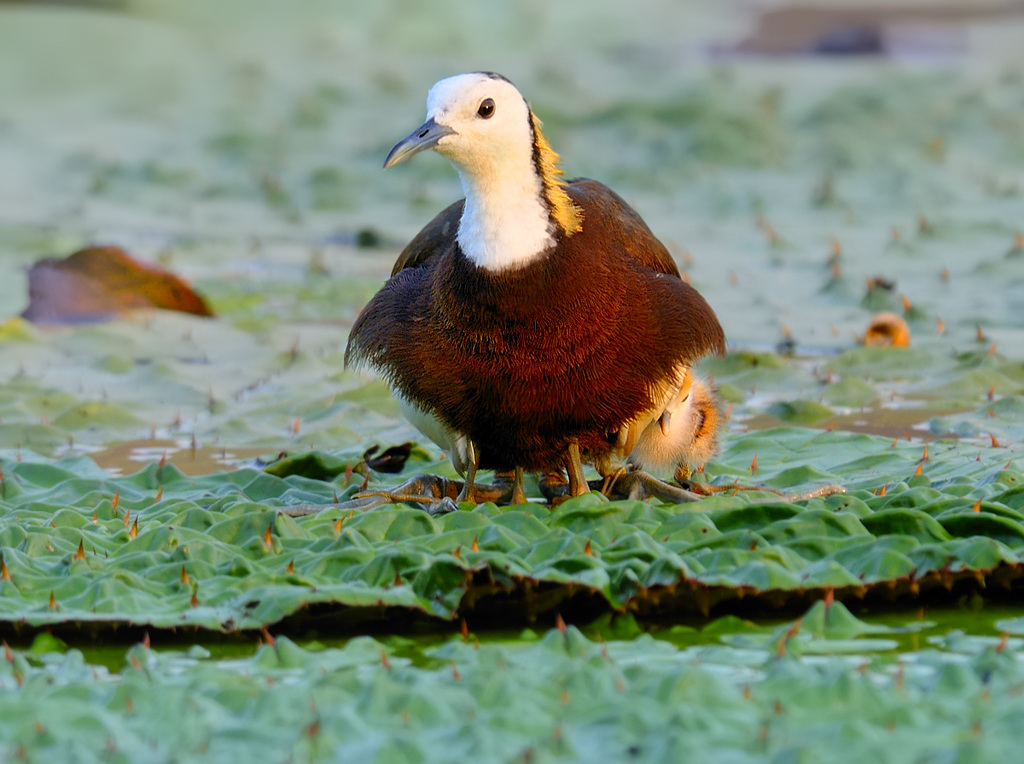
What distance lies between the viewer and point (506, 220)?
193 inches

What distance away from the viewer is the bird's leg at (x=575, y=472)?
5.33m

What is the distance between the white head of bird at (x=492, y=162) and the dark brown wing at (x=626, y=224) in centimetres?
29

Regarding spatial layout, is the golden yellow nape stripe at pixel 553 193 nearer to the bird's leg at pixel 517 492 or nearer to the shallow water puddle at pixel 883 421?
the bird's leg at pixel 517 492

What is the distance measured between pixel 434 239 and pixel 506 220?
0.71m

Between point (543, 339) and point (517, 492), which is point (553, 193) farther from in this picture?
point (517, 492)

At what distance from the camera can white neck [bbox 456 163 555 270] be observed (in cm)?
488

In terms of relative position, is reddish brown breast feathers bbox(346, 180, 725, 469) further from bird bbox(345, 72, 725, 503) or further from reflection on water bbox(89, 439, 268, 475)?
reflection on water bbox(89, 439, 268, 475)

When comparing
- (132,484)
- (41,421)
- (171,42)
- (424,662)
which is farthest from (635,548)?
(171,42)

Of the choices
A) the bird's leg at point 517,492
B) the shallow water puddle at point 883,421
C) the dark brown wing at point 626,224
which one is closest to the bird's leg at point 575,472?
the bird's leg at point 517,492

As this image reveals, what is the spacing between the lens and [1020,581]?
14.7 ft

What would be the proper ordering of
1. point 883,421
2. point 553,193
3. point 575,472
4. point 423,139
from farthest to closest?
point 883,421
point 575,472
point 553,193
point 423,139

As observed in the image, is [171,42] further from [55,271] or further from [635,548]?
[635,548]

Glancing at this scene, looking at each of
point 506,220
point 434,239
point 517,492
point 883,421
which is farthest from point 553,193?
point 883,421

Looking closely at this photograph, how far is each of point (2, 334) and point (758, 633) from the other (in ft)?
17.6
